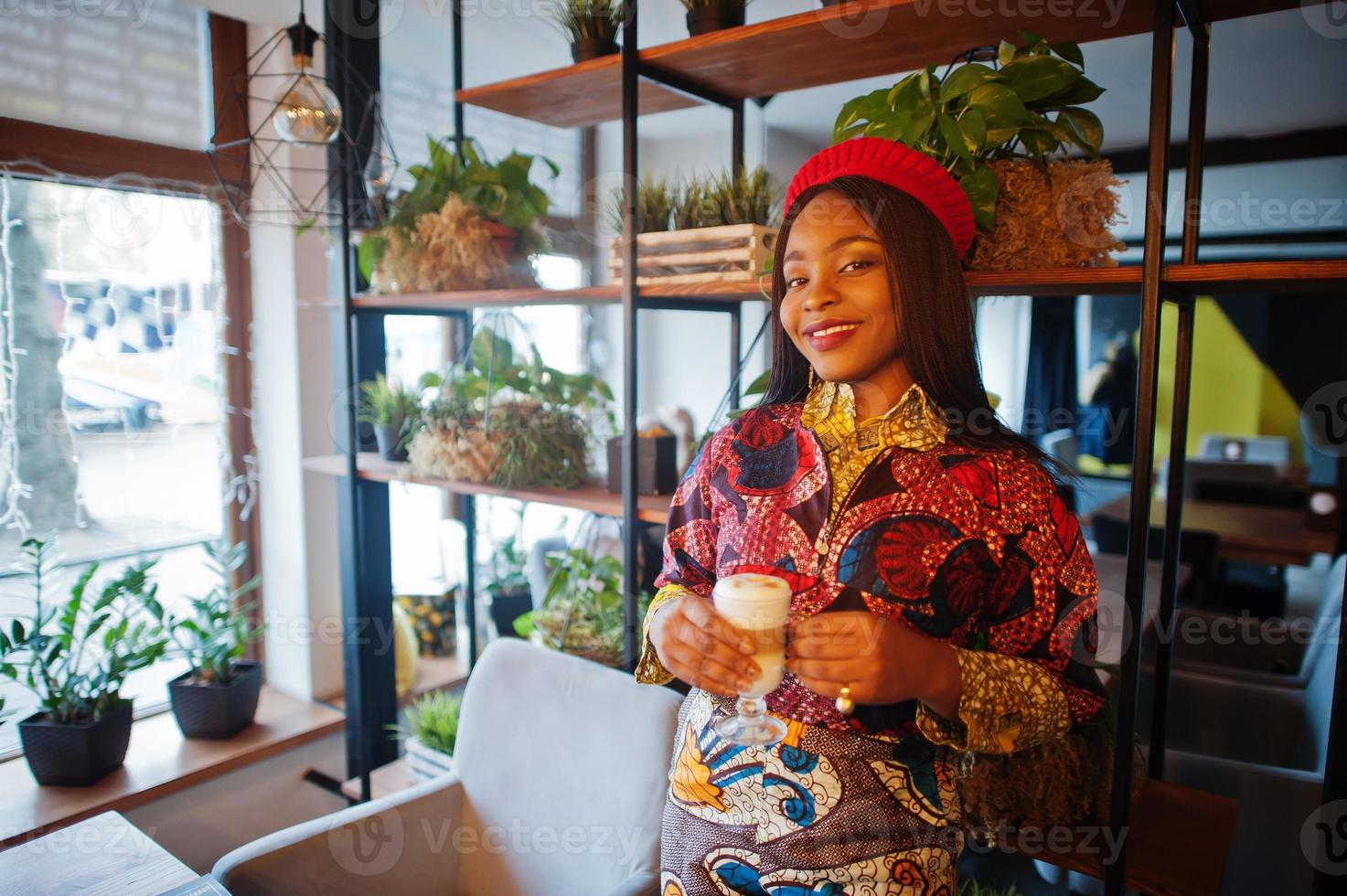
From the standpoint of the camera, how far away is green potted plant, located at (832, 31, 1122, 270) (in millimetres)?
1317

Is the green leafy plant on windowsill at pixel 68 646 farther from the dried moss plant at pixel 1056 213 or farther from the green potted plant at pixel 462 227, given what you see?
the dried moss plant at pixel 1056 213

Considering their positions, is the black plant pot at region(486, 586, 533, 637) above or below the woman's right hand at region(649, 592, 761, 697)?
below

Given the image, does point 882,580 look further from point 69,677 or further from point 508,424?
Result: point 69,677

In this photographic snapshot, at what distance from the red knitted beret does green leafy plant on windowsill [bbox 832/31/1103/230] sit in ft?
0.47

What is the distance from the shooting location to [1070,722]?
110cm

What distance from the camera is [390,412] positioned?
95.5 inches

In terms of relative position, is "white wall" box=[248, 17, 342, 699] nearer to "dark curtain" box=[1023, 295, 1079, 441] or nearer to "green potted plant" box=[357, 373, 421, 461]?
"green potted plant" box=[357, 373, 421, 461]

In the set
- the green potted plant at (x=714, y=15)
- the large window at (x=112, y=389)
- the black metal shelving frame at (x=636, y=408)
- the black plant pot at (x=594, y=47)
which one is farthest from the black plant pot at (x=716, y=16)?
the large window at (x=112, y=389)

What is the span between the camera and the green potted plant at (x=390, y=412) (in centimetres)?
242

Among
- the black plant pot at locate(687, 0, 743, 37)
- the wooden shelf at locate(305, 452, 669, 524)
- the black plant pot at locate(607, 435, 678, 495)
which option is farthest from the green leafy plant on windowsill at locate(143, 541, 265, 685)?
the black plant pot at locate(687, 0, 743, 37)

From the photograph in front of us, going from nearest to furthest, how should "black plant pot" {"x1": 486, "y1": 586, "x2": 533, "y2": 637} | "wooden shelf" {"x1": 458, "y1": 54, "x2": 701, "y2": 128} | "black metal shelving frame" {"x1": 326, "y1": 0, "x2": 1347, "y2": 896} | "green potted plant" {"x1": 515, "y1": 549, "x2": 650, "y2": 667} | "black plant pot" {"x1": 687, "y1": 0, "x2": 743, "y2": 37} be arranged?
"black metal shelving frame" {"x1": 326, "y1": 0, "x2": 1347, "y2": 896} < "black plant pot" {"x1": 687, "y1": 0, "x2": 743, "y2": 37} < "wooden shelf" {"x1": 458, "y1": 54, "x2": 701, "y2": 128} < "green potted plant" {"x1": 515, "y1": 549, "x2": 650, "y2": 667} < "black plant pot" {"x1": 486, "y1": 586, "x2": 533, "y2": 637}

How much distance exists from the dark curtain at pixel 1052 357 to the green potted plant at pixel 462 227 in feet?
15.0

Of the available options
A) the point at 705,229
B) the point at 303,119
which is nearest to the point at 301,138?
the point at 303,119

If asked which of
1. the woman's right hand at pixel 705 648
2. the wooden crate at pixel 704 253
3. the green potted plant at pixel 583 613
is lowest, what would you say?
the green potted plant at pixel 583 613
